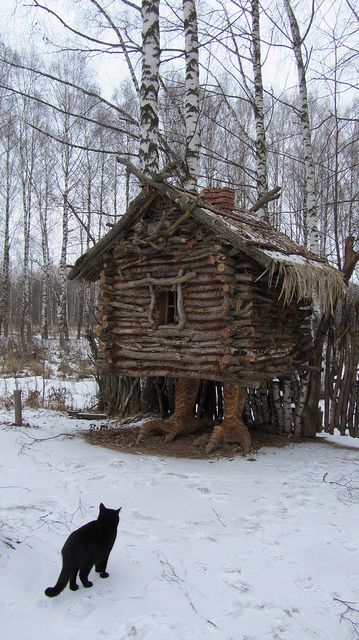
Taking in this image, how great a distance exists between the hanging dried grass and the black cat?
4002mm

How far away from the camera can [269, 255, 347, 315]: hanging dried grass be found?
6.71 m

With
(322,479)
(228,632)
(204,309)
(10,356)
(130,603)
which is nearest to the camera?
(228,632)

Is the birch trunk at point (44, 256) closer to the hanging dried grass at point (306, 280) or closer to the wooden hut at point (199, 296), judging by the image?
the wooden hut at point (199, 296)

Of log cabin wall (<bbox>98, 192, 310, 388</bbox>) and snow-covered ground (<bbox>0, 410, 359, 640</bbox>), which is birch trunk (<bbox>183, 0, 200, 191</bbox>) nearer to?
log cabin wall (<bbox>98, 192, 310, 388</bbox>)

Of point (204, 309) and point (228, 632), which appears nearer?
point (228, 632)

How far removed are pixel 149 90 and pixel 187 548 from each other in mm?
7474

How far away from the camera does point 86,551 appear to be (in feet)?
10.1

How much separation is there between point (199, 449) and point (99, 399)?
149 inches

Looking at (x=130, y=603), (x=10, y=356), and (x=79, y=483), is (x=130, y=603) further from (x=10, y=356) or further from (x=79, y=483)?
(x=10, y=356)

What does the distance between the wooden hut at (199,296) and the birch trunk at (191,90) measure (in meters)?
1.56

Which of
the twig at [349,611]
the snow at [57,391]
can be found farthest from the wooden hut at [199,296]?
the twig at [349,611]

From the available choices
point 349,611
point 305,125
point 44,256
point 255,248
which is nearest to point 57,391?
point 255,248

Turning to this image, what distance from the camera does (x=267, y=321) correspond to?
302 inches

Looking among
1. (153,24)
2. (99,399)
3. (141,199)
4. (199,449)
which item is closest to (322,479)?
(199,449)
